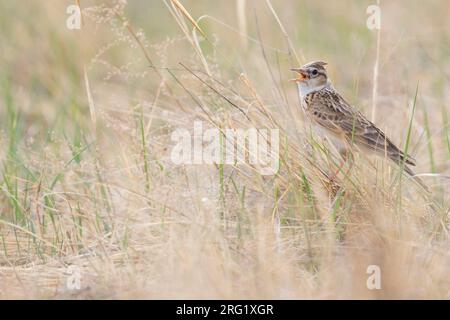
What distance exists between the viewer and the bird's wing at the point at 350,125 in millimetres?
5152

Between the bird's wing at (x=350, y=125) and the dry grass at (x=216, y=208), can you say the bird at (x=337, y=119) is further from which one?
the dry grass at (x=216, y=208)

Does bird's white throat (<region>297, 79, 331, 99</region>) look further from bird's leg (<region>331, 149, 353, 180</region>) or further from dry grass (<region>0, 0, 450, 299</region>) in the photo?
bird's leg (<region>331, 149, 353, 180</region>)

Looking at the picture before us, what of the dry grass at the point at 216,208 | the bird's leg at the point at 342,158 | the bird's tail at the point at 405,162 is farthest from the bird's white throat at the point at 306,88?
the bird's tail at the point at 405,162

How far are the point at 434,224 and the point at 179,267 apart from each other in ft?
4.81

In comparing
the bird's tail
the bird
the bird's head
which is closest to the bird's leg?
the bird

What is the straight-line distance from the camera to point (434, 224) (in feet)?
15.0

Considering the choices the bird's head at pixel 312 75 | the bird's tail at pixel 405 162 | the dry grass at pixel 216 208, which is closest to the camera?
the dry grass at pixel 216 208

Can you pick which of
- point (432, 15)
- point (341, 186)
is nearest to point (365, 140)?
point (341, 186)

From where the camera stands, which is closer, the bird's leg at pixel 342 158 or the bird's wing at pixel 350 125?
the bird's leg at pixel 342 158

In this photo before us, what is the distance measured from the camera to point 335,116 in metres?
5.64

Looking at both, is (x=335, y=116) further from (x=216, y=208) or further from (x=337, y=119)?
(x=216, y=208)

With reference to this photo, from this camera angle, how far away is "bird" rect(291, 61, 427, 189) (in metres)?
5.19

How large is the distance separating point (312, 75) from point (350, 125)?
0.43 metres

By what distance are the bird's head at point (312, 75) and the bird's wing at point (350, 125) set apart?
0.31 feet
